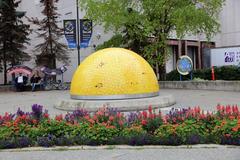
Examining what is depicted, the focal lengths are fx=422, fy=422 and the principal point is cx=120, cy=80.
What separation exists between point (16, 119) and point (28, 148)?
1201 mm

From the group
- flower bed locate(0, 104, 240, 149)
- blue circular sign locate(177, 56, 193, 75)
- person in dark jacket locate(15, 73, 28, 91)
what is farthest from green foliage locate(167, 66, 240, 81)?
flower bed locate(0, 104, 240, 149)

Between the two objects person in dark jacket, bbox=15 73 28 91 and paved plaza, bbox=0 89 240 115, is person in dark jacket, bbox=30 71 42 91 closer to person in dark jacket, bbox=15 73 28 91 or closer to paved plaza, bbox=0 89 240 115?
person in dark jacket, bbox=15 73 28 91

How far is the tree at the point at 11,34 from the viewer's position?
1291 inches

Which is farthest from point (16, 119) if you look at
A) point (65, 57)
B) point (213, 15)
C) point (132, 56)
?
point (65, 57)

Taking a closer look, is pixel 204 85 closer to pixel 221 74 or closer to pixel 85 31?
pixel 221 74

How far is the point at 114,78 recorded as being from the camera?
1556 cm

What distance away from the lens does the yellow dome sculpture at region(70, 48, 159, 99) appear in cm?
1548

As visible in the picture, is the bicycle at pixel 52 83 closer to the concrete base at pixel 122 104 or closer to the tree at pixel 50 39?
the tree at pixel 50 39

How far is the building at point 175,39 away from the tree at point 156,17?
6948 millimetres

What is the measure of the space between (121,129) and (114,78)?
22.4 ft

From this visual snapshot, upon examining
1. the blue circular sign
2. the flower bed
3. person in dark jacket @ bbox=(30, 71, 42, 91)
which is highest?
the blue circular sign

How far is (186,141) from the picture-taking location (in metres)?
8.13

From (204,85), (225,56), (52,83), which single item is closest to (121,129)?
(204,85)

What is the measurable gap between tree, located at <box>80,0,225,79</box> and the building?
6.95 m
